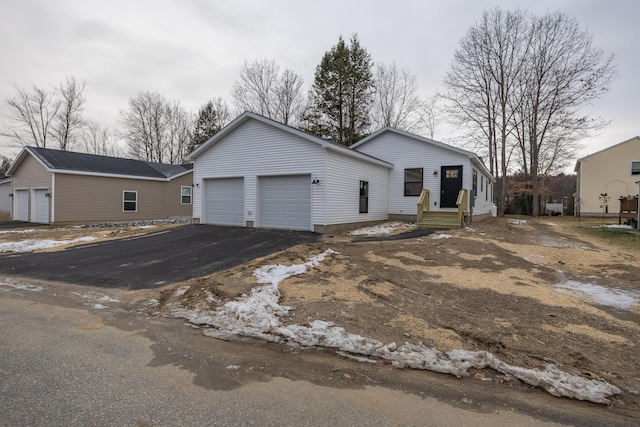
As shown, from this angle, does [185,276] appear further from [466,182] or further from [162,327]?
[466,182]

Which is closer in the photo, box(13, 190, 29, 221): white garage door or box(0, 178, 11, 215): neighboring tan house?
box(13, 190, 29, 221): white garage door

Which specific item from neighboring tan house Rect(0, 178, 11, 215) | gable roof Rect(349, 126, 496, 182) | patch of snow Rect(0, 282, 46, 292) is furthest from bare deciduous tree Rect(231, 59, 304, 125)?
patch of snow Rect(0, 282, 46, 292)

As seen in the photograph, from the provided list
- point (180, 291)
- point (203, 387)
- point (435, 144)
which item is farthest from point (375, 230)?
point (203, 387)

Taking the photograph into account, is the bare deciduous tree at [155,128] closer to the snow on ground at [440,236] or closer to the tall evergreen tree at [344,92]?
the tall evergreen tree at [344,92]

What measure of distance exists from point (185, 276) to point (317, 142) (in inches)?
268

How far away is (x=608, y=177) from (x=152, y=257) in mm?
33007

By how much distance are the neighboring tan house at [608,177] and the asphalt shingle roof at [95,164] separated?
1252 inches

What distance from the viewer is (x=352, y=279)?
619 cm

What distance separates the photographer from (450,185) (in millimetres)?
15539

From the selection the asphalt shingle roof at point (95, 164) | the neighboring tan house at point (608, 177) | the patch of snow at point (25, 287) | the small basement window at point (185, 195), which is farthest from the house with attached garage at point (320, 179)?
the neighboring tan house at point (608, 177)

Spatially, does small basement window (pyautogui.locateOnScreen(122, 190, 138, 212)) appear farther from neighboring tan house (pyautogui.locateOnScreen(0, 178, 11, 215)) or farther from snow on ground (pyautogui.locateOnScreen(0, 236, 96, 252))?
neighboring tan house (pyautogui.locateOnScreen(0, 178, 11, 215))

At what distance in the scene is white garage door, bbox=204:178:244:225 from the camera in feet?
46.0

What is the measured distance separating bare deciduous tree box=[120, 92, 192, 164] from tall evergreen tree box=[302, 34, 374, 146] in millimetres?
18351

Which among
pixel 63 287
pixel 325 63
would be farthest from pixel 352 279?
pixel 325 63
